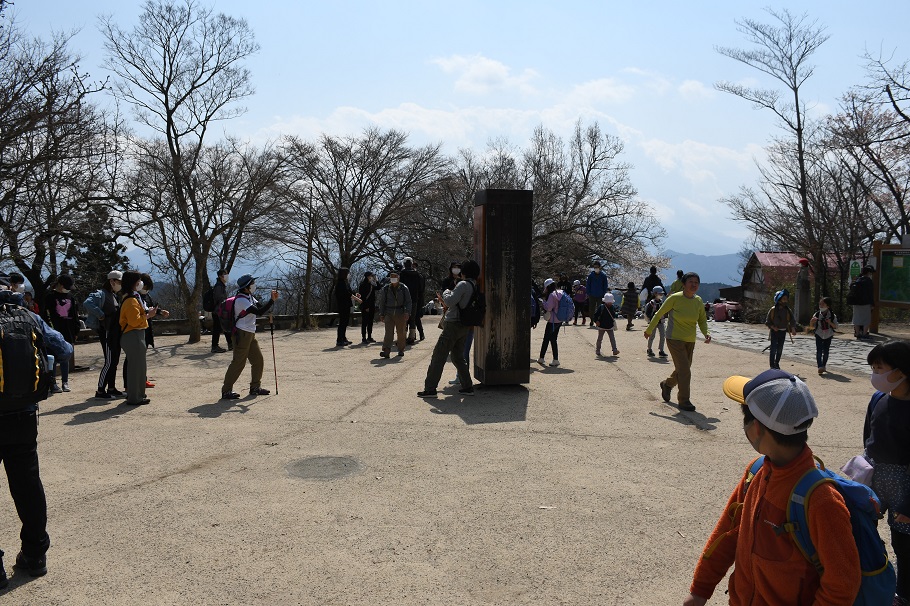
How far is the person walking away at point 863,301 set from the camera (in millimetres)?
16406

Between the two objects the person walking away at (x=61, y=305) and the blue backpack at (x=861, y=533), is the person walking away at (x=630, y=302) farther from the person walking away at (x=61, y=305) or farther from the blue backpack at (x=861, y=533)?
the blue backpack at (x=861, y=533)

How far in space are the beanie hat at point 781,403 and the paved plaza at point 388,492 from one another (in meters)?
1.95

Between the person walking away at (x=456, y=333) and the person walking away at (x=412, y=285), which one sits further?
the person walking away at (x=412, y=285)

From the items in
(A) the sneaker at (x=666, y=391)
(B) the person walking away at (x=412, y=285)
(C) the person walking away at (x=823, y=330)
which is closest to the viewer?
(A) the sneaker at (x=666, y=391)

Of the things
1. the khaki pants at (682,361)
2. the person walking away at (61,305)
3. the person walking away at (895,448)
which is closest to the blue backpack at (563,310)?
the khaki pants at (682,361)

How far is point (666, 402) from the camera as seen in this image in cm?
902

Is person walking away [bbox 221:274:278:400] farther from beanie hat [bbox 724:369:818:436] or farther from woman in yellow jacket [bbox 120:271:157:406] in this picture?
beanie hat [bbox 724:369:818:436]

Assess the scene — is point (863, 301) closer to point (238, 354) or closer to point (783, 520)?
point (238, 354)

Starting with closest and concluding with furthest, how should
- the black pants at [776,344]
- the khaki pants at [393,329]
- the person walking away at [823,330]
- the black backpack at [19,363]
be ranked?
the black backpack at [19,363], the black pants at [776,344], the person walking away at [823,330], the khaki pants at [393,329]

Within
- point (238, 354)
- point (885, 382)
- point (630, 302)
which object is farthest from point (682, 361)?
point (630, 302)

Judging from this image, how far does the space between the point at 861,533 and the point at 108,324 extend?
9648 mm

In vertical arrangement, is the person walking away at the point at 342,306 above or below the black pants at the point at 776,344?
above

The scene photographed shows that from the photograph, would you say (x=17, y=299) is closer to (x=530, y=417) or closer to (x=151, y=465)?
(x=151, y=465)

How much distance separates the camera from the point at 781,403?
2.22m
